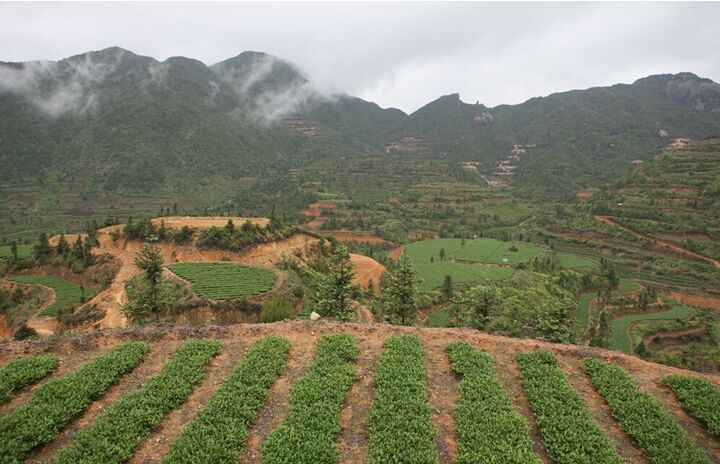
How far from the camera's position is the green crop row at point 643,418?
431 inches

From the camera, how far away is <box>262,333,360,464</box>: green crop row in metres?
10.6

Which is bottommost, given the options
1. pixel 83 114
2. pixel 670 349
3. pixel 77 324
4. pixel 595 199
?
pixel 670 349

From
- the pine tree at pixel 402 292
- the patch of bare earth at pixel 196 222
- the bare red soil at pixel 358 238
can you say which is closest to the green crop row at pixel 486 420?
the pine tree at pixel 402 292

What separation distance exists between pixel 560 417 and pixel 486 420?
252 centimetres

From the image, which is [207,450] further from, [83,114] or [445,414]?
[83,114]

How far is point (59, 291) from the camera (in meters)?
59.6

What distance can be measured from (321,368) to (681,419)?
1284 cm

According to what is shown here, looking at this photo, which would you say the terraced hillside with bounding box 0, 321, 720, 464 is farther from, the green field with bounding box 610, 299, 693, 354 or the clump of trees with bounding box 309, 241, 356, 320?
the green field with bounding box 610, 299, 693, 354

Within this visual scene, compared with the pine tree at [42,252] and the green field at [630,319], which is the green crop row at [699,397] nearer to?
the green field at [630,319]

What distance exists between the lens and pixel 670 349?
5803cm

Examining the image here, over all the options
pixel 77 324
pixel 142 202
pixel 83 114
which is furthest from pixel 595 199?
pixel 83 114

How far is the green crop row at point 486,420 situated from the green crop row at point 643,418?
365 centimetres

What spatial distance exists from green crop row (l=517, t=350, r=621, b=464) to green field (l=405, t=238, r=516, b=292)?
51.9m

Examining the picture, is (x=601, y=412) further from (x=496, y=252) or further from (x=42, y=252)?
(x=496, y=252)
